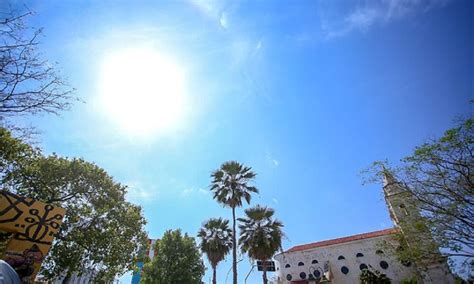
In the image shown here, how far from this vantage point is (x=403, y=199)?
45.5ft

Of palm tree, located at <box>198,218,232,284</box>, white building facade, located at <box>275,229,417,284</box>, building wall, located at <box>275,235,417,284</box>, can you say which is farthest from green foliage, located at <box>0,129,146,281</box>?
building wall, located at <box>275,235,417,284</box>

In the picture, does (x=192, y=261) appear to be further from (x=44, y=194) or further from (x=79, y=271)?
(x=44, y=194)

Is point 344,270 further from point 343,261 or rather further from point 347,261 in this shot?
point 347,261

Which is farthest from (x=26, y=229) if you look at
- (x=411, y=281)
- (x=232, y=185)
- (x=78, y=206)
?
(x=411, y=281)

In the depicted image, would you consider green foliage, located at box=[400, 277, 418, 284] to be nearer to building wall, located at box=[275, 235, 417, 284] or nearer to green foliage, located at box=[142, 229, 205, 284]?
building wall, located at box=[275, 235, 417, 284]

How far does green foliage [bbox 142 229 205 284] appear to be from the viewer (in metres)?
23.4

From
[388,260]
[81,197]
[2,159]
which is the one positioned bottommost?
[388,260]

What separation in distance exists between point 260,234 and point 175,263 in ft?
33.9

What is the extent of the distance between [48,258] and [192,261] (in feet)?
48.7

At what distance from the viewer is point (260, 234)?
2086 centimetres

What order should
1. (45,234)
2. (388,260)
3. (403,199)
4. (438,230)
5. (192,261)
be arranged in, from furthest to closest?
(388,260) < (192,261) < (403,199) < (438,230) < (45,234)

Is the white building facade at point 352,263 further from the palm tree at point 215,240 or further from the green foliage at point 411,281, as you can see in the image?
the palm tree at point 215,240

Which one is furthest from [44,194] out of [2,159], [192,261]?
[192,261]

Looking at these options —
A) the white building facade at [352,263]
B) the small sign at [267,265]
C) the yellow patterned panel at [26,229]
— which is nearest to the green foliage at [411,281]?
the white building facade at [352,263]
